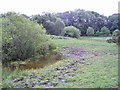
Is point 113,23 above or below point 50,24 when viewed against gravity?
above

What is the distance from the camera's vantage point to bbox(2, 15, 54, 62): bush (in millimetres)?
11398

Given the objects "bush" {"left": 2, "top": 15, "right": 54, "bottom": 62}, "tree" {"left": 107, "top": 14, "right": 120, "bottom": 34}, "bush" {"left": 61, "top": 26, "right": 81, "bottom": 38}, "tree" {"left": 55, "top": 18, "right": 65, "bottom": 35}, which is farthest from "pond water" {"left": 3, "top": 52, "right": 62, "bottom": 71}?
"tree" {"left": 107, "top": 14, "right": 120, "bottom": 34}

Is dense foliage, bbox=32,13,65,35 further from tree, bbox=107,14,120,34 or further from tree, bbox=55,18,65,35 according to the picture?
tree, bbox=107,14,120,34

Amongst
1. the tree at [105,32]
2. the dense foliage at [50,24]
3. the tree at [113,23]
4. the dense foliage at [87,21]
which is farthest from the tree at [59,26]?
the tree at [113,23]

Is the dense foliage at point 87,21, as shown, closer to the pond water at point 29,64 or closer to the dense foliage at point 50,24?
the dense foliage at point 50,24

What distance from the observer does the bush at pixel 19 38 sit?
11.4 meters

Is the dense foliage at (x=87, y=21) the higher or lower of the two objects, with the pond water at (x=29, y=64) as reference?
higher

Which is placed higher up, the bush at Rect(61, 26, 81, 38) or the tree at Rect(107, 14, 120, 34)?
the tree at Rect(107, 14, 120, 34)

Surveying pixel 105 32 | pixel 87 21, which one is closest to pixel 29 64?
pixel 105 32

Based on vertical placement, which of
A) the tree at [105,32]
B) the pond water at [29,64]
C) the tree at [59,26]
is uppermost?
the tree at [59,26]

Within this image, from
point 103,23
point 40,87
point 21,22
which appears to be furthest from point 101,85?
point 103,23

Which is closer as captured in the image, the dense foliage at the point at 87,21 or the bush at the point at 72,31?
the bush at the point at 72,31

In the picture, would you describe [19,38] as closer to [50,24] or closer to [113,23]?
[50,24]

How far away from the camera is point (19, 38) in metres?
11.7
